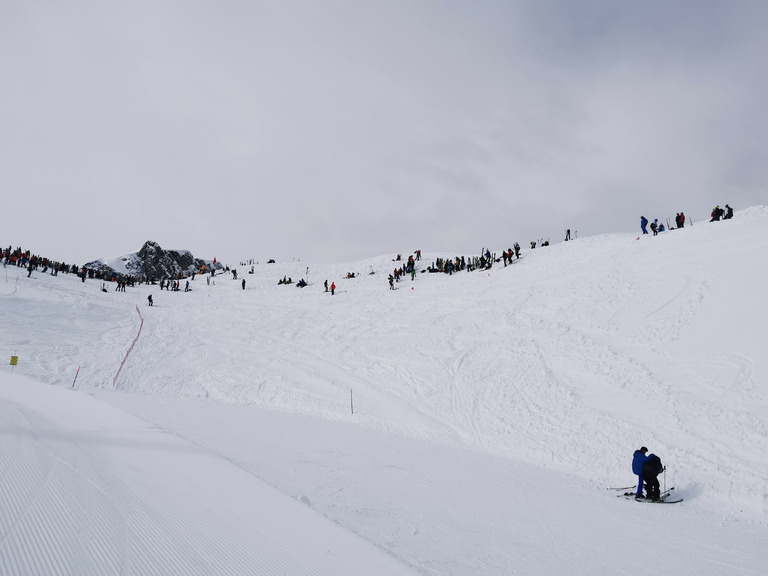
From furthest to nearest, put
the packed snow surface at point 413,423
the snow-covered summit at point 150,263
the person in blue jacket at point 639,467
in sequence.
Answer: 1. the snow-covered summit at point 150,263
2. the person in blue jacket at point 639,467
3. the packed snow surface at point 413,423

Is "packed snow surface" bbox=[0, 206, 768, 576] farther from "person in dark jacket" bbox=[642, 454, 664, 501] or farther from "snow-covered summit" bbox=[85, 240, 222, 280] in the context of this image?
"snow-covered summit" bbox=[85, 240, 222, 280]

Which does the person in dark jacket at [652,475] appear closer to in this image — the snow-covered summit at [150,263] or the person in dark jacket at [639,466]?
the person in dark jacket at [639,466]

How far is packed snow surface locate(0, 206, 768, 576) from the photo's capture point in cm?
498

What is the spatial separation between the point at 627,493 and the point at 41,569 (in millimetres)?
11822

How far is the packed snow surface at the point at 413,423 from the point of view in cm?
498

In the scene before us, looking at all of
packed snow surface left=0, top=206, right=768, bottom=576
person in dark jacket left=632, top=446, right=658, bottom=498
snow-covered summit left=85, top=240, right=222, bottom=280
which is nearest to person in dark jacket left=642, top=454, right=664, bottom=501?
person in dark jacket left=632, top=446, right=658, bottom=498

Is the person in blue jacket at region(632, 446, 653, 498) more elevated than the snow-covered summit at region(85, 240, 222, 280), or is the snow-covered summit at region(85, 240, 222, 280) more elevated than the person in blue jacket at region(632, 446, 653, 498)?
the snow-covered summit at region(85, 240, 222, 280)

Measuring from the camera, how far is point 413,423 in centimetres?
1538

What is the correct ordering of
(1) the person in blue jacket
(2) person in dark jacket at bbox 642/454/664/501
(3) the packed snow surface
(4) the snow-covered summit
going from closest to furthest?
1. (3) the packed snow surface
2. (2) person in dark jacket at bbox 642/454/664/501
3. (1) the person in blue jacket
4. (4) the snow-covered summit

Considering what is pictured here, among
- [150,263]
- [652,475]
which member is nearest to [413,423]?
[652,475]

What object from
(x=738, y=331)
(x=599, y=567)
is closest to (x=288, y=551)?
(x=599, y=567)

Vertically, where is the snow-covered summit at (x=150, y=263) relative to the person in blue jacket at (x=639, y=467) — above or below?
above

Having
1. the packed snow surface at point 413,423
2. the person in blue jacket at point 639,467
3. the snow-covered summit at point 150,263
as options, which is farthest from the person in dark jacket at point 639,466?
the snow-covered summit at point 150,263

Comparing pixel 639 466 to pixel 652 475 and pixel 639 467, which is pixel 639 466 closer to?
pixel 639 467
